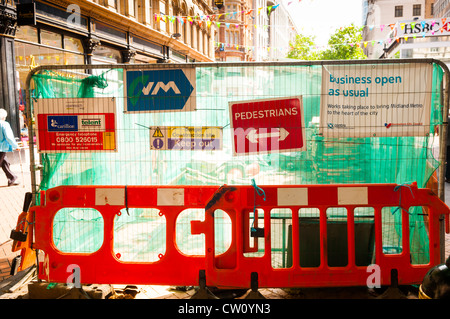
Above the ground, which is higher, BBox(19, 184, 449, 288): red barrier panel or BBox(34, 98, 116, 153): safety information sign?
BBox(34, 98, 116, 153): safety information sign

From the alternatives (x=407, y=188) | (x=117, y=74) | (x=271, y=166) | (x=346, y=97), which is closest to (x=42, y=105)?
(x=117, y=74)

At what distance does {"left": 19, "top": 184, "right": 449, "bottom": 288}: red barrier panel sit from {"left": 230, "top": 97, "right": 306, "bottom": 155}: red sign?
553 millimetres

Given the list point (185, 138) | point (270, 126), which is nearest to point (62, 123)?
point (185, 138)

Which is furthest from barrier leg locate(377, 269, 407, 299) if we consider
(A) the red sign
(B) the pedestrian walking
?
(B) the pedestrian walking

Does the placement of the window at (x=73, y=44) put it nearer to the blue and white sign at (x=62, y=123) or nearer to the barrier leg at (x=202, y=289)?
the blue and white sign at (x=62, y=123)

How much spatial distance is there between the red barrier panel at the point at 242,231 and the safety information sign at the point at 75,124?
1.91ft

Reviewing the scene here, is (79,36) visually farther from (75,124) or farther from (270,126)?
(270,126)

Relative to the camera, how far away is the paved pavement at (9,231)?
4.12 metres

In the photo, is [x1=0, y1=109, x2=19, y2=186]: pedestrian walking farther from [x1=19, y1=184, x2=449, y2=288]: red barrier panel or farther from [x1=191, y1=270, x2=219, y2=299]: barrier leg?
[x1=191, y1=270, x2=219, y2=299]: barrier leg

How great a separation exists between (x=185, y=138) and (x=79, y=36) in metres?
12.7

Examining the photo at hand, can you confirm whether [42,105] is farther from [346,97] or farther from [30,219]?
[346,97]

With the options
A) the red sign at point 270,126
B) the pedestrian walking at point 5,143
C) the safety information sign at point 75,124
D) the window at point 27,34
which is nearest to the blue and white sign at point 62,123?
the safety information sign at point 75,124

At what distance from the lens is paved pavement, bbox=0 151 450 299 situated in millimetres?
4117
